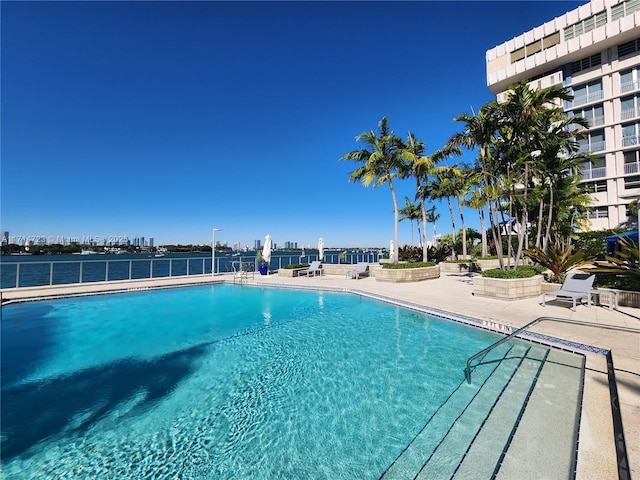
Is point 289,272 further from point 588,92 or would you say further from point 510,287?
point 588,92

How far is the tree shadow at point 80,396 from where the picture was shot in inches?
124

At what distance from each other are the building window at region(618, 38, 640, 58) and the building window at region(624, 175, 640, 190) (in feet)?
34.8

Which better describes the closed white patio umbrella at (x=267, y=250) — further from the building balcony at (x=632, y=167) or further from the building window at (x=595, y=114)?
the building window at (x=595, y=114)

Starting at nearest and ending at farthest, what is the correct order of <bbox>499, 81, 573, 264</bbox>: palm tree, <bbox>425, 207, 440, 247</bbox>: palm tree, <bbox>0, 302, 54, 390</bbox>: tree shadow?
<bbox>0, 302, 54, 390</bbox>: tree shadow, <bbox>499, 81, 573, 264</bbox>: palm tree, <bbox>425, 207, 440, 247</bbox>: palm tree

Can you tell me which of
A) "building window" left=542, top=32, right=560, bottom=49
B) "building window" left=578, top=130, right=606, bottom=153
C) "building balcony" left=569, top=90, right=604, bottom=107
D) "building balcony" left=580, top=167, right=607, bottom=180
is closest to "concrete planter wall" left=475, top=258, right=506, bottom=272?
"building balcony" left=580, top=167, right=607, bottom=180

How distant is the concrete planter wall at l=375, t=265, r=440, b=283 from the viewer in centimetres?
1256

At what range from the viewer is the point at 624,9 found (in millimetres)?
22938

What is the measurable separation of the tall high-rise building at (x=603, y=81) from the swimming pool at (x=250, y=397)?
1113 inches

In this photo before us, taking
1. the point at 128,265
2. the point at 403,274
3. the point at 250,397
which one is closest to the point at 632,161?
the point at 403,274

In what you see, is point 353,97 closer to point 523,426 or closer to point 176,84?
point 176,84

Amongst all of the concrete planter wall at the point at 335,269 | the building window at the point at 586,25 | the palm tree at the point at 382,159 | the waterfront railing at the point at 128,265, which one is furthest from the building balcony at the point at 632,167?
the concrete planter wall at the point at 335,269

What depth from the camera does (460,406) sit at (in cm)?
331

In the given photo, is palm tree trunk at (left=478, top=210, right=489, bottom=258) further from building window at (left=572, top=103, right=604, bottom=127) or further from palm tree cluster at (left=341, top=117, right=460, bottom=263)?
building window at (left=572, top=103, right=604, bottom=127)

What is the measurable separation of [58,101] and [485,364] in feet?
68.4
